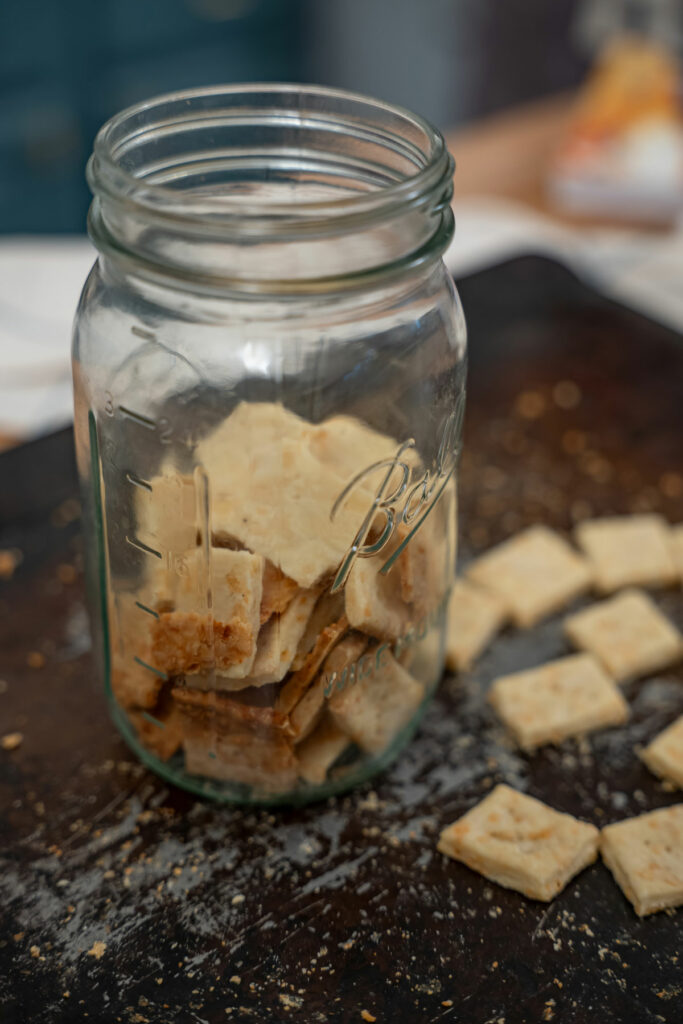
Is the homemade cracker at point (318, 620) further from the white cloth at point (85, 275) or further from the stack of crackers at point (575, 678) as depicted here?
the white cloth at point (85, 275)

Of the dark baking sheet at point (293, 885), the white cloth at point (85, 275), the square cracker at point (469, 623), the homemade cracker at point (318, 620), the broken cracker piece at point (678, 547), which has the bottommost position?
the dark baking sheet at point (293, 885)

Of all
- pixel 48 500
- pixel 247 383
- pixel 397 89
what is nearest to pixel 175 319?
pixel 247 383

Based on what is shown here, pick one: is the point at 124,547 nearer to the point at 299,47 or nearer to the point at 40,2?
the point at 40,2

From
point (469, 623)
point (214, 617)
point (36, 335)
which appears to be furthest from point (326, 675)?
point (36, 335)

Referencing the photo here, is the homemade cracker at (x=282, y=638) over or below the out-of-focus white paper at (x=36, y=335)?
over

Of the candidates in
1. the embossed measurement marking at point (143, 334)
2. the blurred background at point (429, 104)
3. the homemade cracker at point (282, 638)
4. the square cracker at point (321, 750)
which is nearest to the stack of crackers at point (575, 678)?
the square cracker at point (321, 750)

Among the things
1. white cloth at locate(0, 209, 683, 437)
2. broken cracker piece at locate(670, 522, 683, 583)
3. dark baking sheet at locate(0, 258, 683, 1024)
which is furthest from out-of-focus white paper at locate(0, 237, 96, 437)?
broken cracker piece at locate(670, 522, 683, 583)

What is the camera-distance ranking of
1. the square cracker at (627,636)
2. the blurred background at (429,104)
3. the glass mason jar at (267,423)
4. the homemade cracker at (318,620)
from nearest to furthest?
the glass mason jar at (267,423)
the homemade cracker at (318,620)
the square cracker at (627,636)
the blurred background at (429,104)
